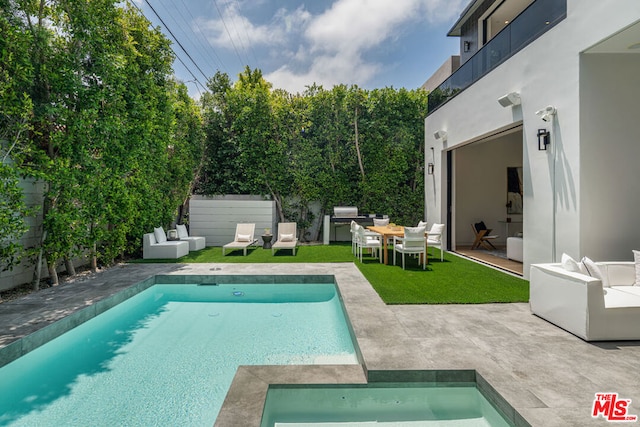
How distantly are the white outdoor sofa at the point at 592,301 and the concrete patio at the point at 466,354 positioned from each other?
12 centimetres

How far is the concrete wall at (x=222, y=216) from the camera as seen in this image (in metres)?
11.1

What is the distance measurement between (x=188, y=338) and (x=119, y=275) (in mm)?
3373

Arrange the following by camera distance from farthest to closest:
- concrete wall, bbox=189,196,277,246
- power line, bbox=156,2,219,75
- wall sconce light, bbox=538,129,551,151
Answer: concrete wall, bbox=189,196,277,246
power line, bbox=156,2,219,75
wall sconce light, bbox=538,129,551,151

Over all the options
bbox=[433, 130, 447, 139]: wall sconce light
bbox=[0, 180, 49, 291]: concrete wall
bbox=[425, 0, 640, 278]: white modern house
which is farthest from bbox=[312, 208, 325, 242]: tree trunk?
bbox=[0, 180, 49, 291]: concrete wall

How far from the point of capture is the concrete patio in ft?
7.37

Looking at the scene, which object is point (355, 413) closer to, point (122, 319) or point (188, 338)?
point (188, 338)

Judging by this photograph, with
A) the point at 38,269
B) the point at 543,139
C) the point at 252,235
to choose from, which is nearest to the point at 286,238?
the point at 252,235

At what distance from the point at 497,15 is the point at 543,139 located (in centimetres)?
622

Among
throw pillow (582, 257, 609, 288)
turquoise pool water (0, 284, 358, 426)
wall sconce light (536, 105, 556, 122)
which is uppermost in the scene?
wall sconce light (536, 105, 556, 122)

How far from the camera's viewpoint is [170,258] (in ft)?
27.3

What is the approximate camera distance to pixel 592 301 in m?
3.21

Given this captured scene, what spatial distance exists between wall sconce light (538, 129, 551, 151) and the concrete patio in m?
2.53

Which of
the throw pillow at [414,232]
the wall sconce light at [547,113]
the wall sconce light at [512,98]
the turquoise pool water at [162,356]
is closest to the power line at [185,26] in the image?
the turquoise pool water at [162,356]

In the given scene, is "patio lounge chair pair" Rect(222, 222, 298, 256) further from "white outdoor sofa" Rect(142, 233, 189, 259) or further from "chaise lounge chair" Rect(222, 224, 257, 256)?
"white outdoor sofa" Rect(142, 233, 189, 259)
